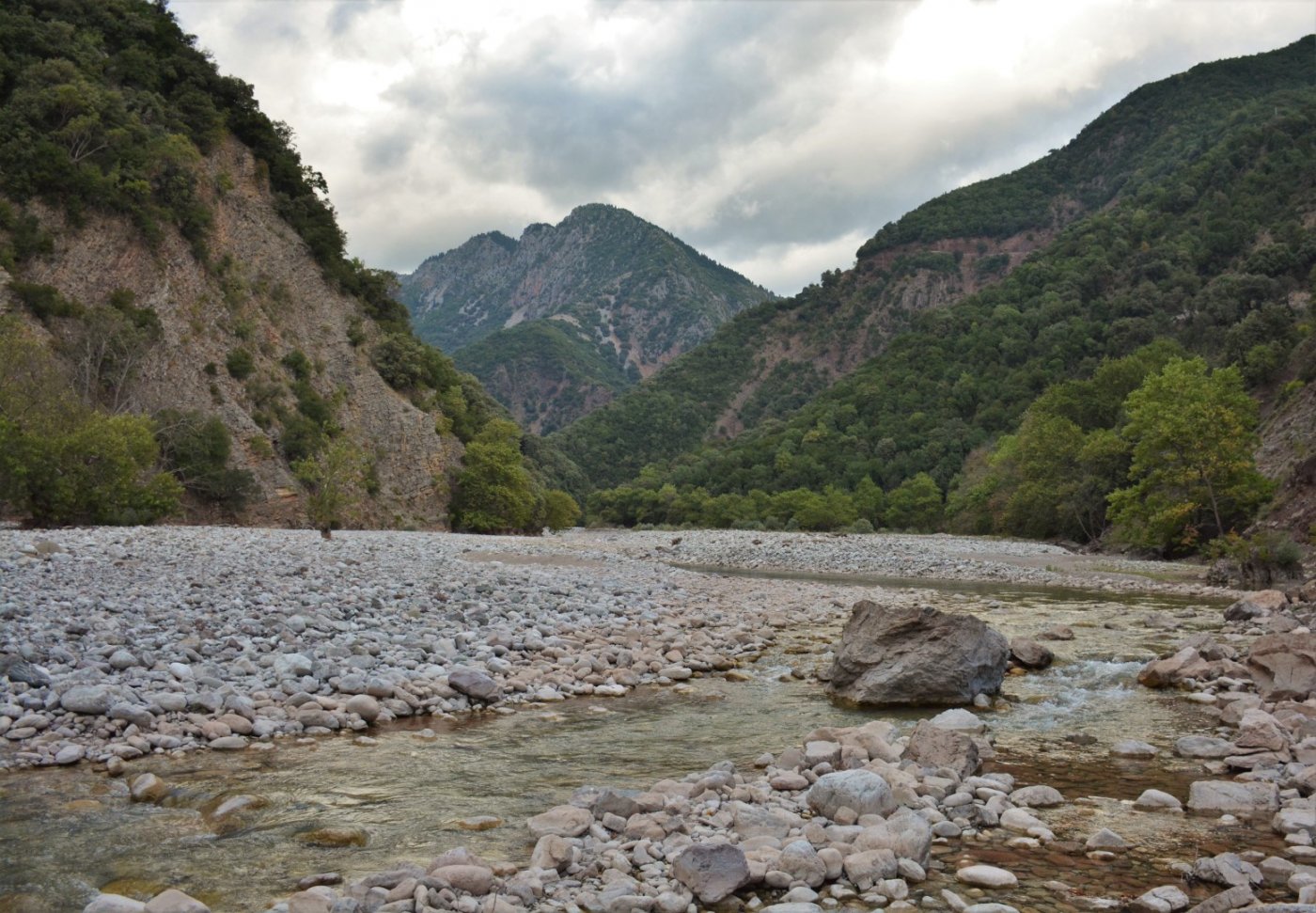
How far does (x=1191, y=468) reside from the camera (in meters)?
34.3

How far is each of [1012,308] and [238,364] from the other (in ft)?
286

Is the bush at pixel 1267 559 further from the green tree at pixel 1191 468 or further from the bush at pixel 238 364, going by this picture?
the bush at pixel 238 364

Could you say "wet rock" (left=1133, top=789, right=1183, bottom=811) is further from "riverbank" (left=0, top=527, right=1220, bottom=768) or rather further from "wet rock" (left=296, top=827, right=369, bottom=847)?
"riverbank" (left=0, top=527, right=1220, bottom=768)

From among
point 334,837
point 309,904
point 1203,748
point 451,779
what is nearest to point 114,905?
point 309,904

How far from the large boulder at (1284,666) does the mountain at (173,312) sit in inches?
1170

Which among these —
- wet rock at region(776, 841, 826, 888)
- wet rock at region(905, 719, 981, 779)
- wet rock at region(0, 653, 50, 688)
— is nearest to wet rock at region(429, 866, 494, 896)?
wet rock at region(776, 841, 826, 888)

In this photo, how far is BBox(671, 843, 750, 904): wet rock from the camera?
5.20 meters

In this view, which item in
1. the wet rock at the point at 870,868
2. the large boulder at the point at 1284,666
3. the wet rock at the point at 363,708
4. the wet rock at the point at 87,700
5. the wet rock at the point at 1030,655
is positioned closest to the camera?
the wet rock at the point at 870,868

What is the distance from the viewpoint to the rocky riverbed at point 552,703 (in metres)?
5.33

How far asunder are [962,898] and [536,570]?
61.0 feet

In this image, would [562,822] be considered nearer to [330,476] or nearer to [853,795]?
[853,795]

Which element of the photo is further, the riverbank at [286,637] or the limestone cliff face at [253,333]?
the limestone cliff face at [253,333]

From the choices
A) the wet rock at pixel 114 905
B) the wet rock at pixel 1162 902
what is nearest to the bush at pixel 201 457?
the wet rock at pixel 114 905

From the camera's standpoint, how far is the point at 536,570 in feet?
75.5
